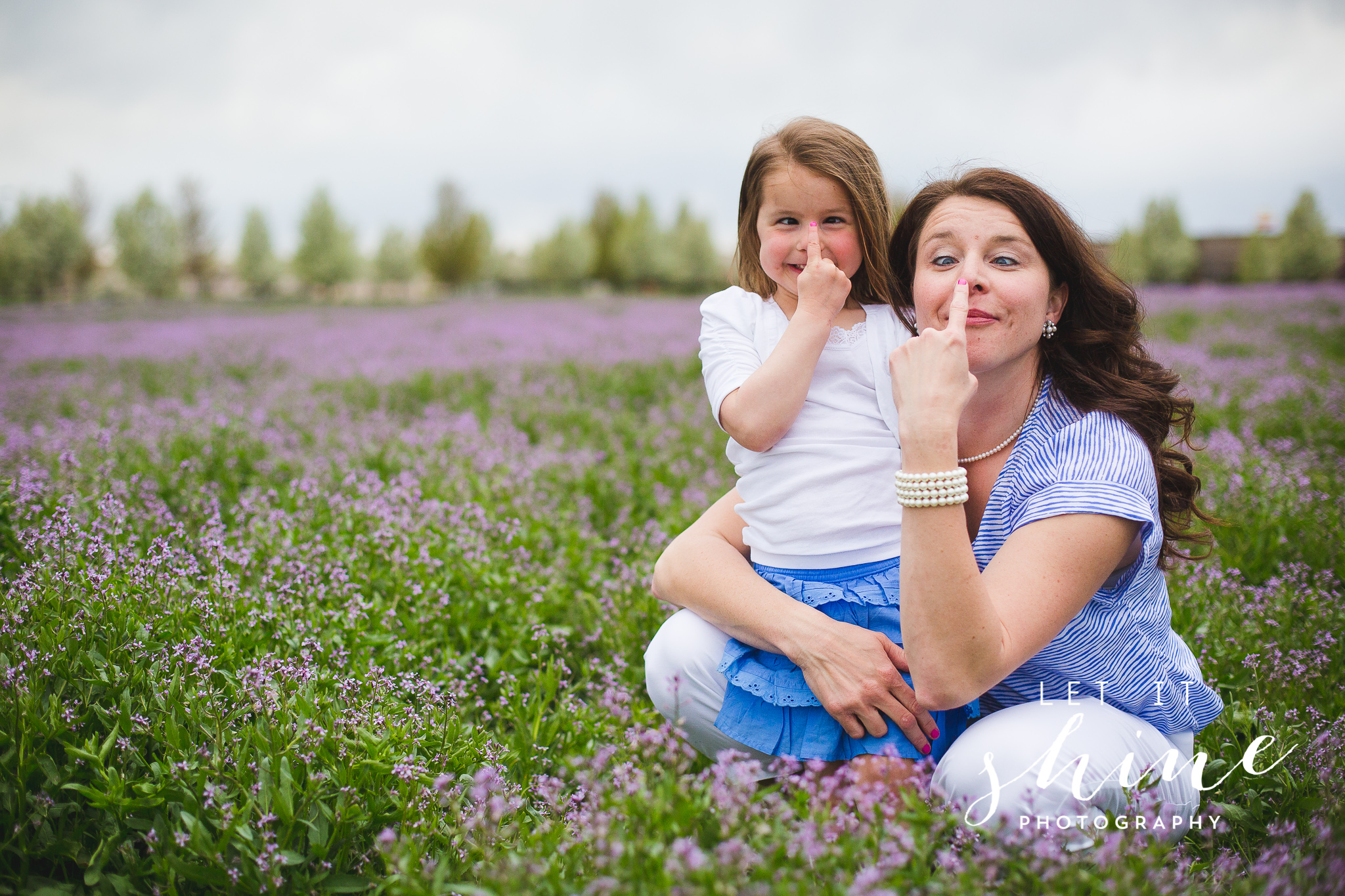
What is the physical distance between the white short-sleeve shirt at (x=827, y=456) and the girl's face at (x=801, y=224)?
0.65 ft

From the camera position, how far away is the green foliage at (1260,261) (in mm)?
42875

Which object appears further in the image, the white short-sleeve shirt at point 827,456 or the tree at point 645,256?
the tree at point 645,256

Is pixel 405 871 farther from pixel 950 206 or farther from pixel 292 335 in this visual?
pixel 292 335

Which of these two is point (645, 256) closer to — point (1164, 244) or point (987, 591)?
point (1164, 244)

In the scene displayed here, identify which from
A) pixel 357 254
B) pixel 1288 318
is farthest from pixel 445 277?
pixel 1288 318

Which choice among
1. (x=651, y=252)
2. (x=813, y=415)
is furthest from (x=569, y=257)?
(x=813, y=415)

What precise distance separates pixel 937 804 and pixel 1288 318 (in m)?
16.6

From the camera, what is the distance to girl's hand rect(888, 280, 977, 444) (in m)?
1.94

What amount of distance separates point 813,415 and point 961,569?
33.9 inches

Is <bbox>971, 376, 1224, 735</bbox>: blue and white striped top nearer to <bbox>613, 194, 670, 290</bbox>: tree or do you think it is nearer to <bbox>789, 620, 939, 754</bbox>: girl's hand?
<bbox>789, 620, 939, 754</bbox>: girl's hand

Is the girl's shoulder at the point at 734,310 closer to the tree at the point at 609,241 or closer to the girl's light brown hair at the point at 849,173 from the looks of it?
the girl's light brown hair at the point at 849,173

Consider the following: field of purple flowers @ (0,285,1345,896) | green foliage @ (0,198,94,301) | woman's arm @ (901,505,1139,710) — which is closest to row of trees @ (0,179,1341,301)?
green foliage @ (0,198,94,301)

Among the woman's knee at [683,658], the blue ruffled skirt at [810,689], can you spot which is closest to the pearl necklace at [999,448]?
the blue ruffled skirt at [810,689]

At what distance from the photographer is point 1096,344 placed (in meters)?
2.43
